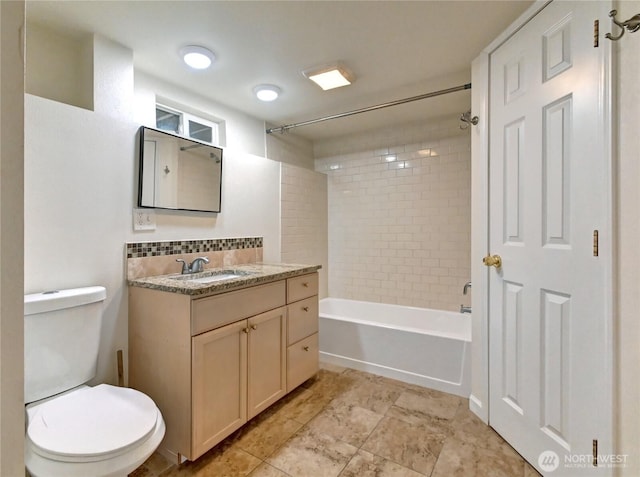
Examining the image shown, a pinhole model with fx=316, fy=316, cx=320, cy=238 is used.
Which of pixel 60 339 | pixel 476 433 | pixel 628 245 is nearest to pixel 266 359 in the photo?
pixel 60 339

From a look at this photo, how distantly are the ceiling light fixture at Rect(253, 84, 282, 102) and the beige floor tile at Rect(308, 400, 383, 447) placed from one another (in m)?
2.24

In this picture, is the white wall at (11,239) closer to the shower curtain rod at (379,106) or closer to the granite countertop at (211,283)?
the granite countertop at (211,283)

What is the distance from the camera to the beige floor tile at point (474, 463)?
1.50m

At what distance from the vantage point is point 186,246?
217 cm

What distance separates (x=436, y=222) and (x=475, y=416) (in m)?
1.72

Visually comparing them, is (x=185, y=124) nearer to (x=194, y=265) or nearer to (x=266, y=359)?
(x=194, y=265)

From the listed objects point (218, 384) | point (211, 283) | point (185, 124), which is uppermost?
point (185, 124)

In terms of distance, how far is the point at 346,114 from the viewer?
2.62 m

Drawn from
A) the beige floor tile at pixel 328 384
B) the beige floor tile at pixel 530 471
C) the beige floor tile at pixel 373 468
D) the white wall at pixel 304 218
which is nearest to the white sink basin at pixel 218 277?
the white wall at pixel 304 218

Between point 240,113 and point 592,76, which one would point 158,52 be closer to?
point 240,113

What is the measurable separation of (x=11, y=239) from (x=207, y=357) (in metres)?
1.29

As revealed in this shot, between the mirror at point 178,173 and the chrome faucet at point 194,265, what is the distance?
359mm

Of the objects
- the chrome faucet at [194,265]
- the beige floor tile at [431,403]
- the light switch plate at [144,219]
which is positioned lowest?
the beige floor tile at [431,403]

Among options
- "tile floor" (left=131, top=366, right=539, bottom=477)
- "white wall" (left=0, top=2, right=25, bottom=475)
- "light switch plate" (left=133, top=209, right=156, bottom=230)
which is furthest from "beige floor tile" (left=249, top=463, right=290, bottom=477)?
"light switch plate" (left=133, top=209, right=156, bottom=230)
